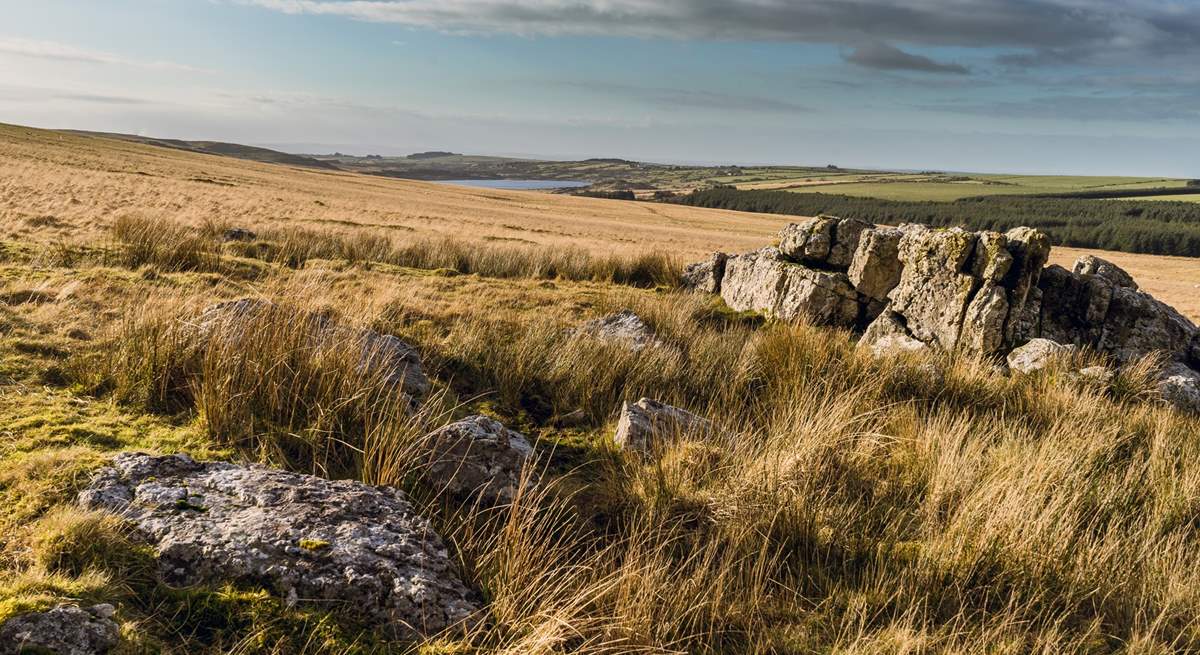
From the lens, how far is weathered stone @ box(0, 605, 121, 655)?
86.0 inches

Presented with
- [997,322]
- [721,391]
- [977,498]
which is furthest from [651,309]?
[977,498]

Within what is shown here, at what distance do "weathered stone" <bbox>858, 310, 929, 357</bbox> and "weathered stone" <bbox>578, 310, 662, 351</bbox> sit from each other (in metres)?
3.11

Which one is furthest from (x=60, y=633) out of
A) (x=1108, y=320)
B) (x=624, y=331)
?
(x=1108, y=320)

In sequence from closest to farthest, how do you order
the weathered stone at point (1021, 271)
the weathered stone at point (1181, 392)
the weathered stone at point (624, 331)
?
the weathered stone at point (624, 331) → the weathered stone at point (1181, 392) → the weathered stone at point (1021, 271)

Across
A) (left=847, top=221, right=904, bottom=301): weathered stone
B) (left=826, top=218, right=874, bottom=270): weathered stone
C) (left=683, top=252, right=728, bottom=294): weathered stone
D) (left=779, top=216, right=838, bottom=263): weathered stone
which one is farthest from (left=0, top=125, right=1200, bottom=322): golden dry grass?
(left=847, top=221, right=904, bottom=301): weathered stone

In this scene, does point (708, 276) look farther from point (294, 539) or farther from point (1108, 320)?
point (294, 539)

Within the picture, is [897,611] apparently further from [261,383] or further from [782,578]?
[261,383]

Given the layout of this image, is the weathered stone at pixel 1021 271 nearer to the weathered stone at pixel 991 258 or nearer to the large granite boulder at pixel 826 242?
the weathered stone at pixel 991 258

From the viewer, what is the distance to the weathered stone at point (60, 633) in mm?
2186

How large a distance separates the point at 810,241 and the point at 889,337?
8.71 ft

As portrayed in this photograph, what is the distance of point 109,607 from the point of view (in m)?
2.42

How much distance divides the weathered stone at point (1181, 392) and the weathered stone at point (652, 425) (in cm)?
634

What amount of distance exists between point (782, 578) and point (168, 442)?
3960 millimetres

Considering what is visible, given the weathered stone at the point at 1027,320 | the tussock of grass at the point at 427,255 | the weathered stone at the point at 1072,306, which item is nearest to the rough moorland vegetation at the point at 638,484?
the weathered stone at the point at 1027,320
